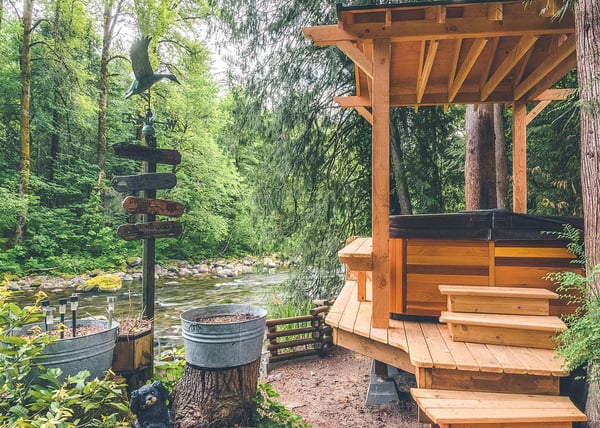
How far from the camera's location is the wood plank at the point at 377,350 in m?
2.54

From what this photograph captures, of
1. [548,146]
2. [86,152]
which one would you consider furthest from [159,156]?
[86,152]

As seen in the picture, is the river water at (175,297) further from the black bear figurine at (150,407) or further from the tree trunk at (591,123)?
the tree trunk at (591,123)

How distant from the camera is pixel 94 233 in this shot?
11148mm

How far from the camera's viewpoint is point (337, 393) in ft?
13.5

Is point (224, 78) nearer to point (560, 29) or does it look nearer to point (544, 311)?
point (560, 29)

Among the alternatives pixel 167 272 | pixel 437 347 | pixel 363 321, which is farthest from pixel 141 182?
pixel 167 272

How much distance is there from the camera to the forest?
6043mm

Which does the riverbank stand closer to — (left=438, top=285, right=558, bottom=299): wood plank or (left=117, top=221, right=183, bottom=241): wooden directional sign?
(left=117, top=221, right=183, bottom=241): wooden directional sign

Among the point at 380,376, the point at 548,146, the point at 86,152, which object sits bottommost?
the point at 380,376

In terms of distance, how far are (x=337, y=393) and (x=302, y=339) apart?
1305 millimetres

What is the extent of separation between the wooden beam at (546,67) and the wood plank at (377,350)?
265 cm

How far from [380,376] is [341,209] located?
123 inches

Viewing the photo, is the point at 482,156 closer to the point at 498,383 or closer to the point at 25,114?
the point at 498,383

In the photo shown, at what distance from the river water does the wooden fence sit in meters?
1.38
